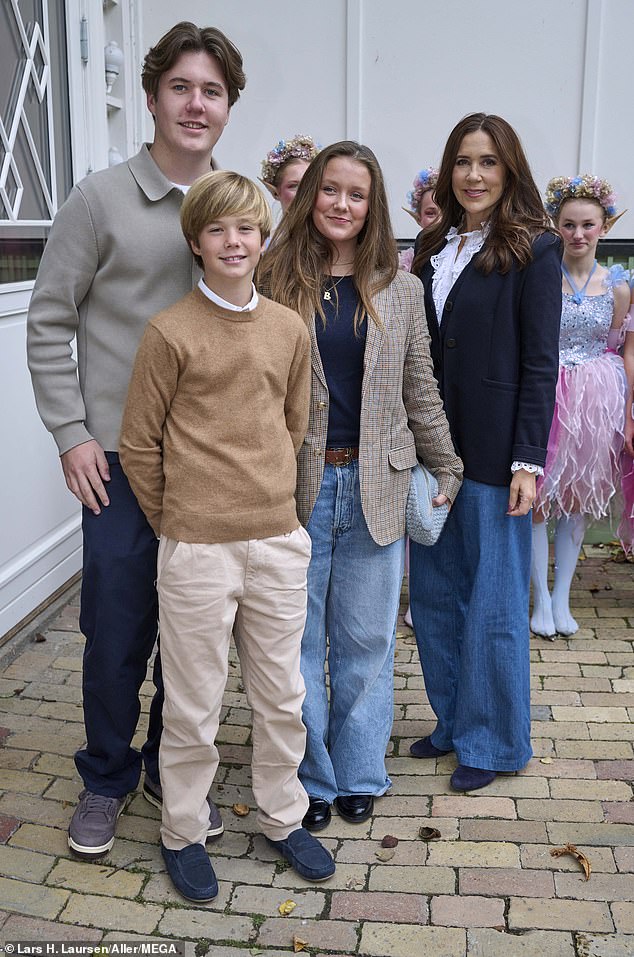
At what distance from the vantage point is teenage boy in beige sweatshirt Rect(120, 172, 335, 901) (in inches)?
90.0

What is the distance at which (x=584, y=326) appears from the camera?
166 inches

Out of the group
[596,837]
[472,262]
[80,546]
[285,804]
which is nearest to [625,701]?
[596,837]

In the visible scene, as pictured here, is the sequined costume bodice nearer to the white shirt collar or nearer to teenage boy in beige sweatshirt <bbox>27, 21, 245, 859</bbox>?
teenage boy in beige sweatshirt <bbox>27, 21, 245, 859</bbox>

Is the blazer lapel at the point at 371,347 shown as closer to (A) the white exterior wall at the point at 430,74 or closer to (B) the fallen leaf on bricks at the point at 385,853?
(B) the fallen leaf on bricks at the point at 385,853

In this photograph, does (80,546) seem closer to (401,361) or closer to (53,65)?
(53,65)

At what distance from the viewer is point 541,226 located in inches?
109

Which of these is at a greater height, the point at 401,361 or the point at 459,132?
the point at 459,132

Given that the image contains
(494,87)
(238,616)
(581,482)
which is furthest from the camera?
(494,87)

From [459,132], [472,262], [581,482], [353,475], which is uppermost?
[459,132]

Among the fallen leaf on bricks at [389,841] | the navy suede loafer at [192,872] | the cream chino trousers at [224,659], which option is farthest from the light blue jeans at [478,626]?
the navy suede loafer at [192,872]

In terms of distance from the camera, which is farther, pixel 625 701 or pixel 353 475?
pixel 625 701

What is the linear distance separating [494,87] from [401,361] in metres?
3.11

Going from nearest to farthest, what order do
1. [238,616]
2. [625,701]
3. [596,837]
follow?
[238,616], [596,837], [625,701]

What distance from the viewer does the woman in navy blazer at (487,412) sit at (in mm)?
2752
